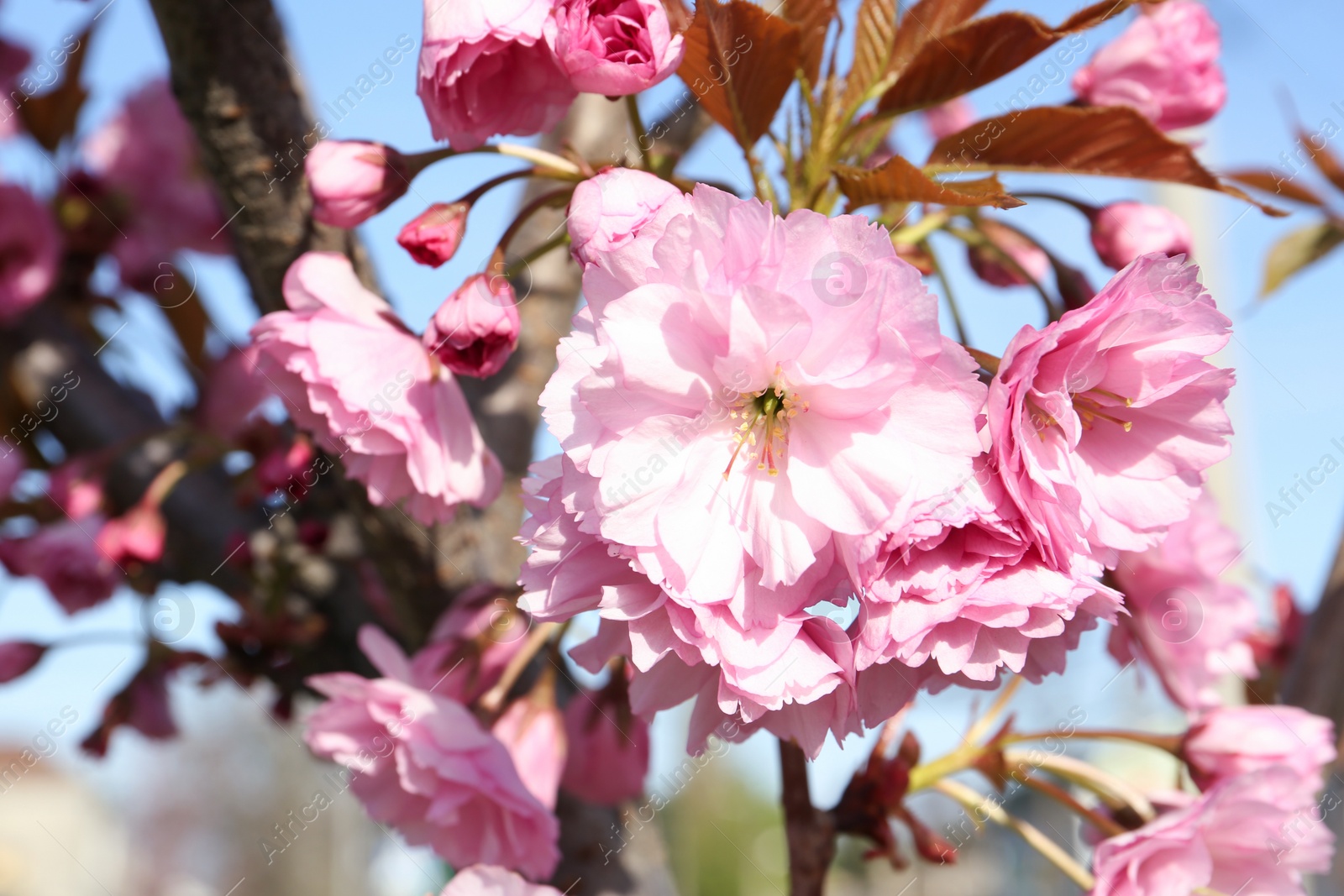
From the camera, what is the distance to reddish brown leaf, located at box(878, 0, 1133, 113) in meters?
0.66

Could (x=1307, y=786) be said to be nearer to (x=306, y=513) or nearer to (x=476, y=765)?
(x=476, y=765)

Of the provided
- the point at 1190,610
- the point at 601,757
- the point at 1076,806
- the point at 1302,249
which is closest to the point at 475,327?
the point at 601,757

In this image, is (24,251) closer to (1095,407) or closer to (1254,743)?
(1095,407)

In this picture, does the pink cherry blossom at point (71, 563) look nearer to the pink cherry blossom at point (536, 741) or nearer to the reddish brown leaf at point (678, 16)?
the pink cherry blossom at point (536, 741)

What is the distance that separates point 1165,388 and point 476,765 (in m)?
0.59

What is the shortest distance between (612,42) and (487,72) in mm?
109

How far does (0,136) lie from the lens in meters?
1.86

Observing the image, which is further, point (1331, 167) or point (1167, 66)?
point (1331, 167)

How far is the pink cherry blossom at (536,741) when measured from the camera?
3.01 ft

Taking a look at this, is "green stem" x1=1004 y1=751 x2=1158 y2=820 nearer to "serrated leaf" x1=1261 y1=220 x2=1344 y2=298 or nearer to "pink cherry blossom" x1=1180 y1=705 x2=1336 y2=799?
"pink cherry blossom" x1=1180 y1=705 x2=1336 y2=799

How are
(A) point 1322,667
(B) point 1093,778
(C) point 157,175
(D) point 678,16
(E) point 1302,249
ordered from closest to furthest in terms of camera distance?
1. (D) point 678,16
2. (B) point 1093,778
3. (A) point 1322,667
4. (E) point 1302,249
5. (C) point 157,175

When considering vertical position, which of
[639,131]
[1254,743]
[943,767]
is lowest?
[1254,743]

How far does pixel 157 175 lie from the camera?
191 centimetres

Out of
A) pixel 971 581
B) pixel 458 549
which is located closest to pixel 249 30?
pixel 458 549
